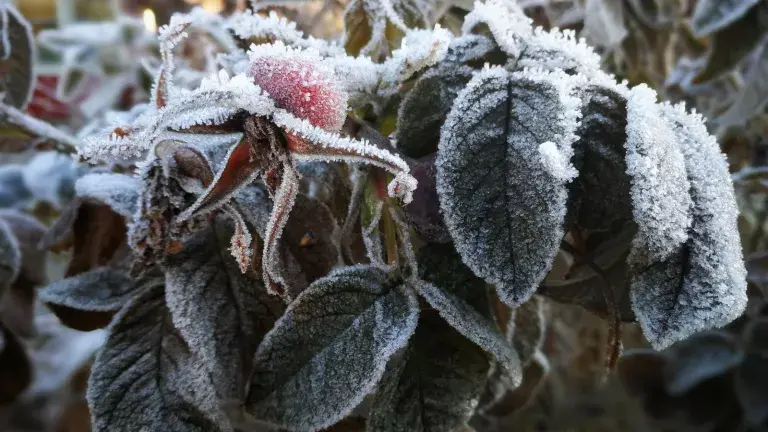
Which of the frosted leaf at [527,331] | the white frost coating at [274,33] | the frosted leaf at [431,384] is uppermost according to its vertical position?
the white frost coating at [274,33]

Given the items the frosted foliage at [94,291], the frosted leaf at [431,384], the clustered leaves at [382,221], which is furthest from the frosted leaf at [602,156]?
the frosted foliage at [94,291]

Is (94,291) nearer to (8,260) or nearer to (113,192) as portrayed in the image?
(113,192)

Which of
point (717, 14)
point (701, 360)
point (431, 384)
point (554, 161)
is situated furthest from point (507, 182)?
point (701, 360)

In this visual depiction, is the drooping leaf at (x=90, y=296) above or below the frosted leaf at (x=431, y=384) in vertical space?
below

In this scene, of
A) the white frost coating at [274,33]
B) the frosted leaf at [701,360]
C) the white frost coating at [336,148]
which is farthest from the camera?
the frosted leaf at [701,360]

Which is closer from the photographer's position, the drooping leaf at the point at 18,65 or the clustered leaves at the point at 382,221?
the clustered leaves at the point at 382,221

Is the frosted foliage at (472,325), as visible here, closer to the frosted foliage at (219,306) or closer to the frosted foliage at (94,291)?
the frosted foliage at (219,306)
